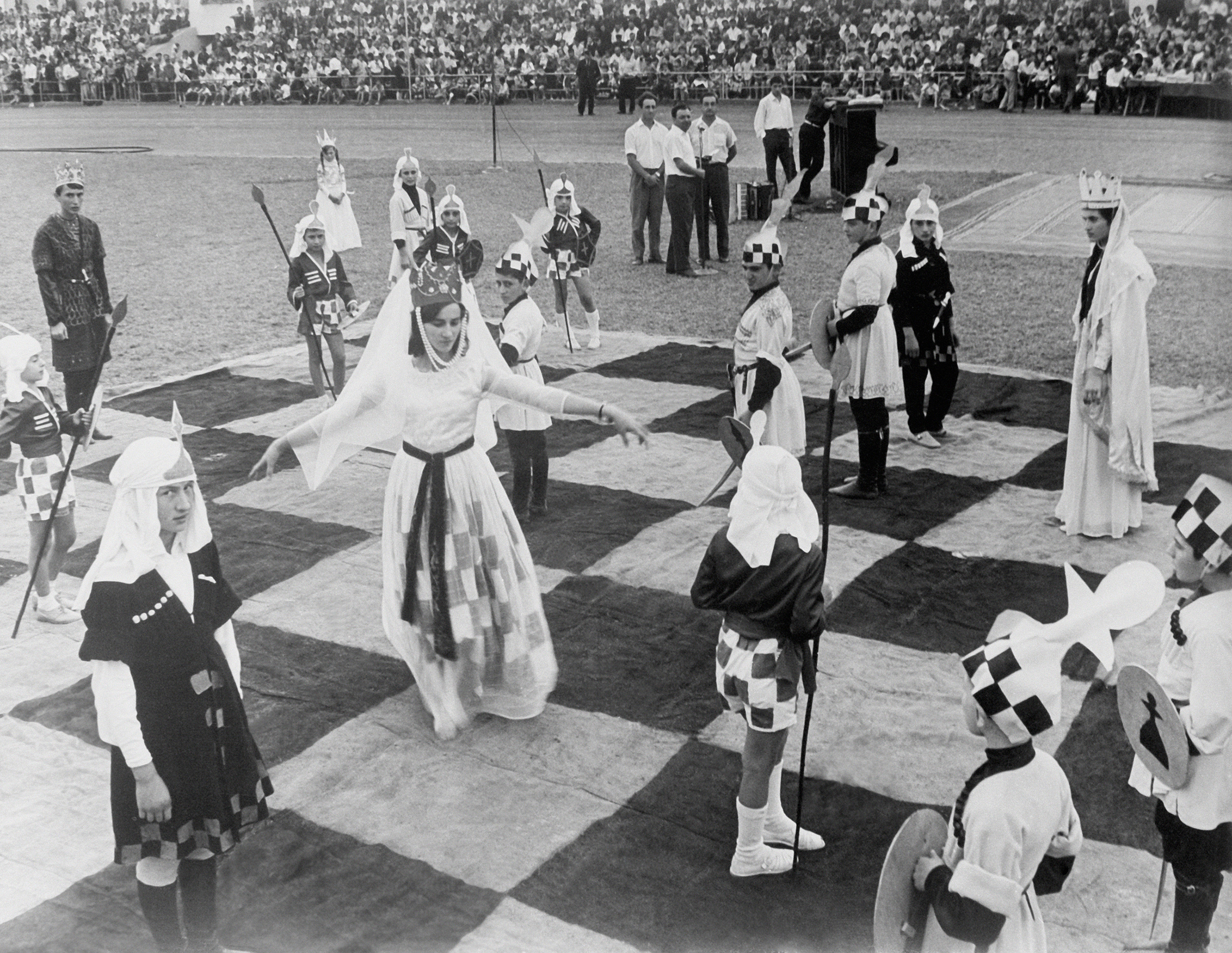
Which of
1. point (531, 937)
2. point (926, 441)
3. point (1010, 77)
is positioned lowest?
point (531, 937)

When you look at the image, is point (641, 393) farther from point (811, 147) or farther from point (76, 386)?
point (811, 147)

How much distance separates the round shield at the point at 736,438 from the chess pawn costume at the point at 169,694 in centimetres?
139

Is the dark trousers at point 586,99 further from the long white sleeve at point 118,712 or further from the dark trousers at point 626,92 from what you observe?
the long white sleeve at point 118,712

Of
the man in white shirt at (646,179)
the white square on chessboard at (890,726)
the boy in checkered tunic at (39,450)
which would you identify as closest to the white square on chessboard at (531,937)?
the white square on chessboard at (890,726)

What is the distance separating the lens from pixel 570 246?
8.98 metres

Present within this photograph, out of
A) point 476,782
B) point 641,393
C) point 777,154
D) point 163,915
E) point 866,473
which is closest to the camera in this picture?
point 163,915

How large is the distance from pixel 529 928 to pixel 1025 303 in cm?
791

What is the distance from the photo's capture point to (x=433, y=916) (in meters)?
3.19

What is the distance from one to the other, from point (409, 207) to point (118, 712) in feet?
23.3

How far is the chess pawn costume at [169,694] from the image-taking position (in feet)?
8.93

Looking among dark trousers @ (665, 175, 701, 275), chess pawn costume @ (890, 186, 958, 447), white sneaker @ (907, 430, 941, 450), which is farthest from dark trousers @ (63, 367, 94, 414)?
dark trousers @ (665, 175, 701, 275)

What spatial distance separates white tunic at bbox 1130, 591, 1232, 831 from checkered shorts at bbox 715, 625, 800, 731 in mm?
886

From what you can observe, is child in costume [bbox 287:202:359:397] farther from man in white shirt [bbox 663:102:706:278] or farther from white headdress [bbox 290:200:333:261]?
man in white shirt [bbox 663:102:706:278]

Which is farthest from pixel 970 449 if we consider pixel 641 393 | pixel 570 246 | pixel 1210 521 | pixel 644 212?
pixel 644 212
